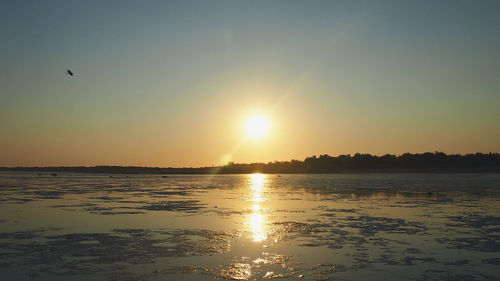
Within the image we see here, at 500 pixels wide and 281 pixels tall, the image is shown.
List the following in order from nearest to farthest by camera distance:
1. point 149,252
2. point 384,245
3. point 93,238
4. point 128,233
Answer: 1. point 149,252
2. point 384,245
3. point 93,238
4. point 128,233

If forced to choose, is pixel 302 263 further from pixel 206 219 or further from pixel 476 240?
pixel 206 219

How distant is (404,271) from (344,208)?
44.1ft

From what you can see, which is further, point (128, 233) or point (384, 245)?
point (128, 233)

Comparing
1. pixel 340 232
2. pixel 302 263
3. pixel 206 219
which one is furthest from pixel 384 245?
pixel 206 219

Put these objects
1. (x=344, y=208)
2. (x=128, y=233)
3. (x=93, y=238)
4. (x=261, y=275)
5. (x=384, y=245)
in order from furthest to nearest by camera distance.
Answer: (x=344, y=208) < (x=128, y=233) < (x=93, y=238) < (x=384, y=245) < (x=261, y=275)

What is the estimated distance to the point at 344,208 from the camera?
22656mm

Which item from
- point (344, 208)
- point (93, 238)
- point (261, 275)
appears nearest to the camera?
point (261, 275)

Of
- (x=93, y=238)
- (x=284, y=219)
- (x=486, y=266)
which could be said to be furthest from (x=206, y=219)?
(x=486, y=266)

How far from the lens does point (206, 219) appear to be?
18.0 m

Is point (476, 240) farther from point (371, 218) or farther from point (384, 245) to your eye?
point (371, 218)

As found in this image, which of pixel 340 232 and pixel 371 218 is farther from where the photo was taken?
pixel 371 218

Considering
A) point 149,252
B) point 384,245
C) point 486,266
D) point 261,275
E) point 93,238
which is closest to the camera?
point 261,275

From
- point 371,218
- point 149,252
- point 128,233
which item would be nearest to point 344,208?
point 371,218

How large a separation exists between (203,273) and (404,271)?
435 cm
